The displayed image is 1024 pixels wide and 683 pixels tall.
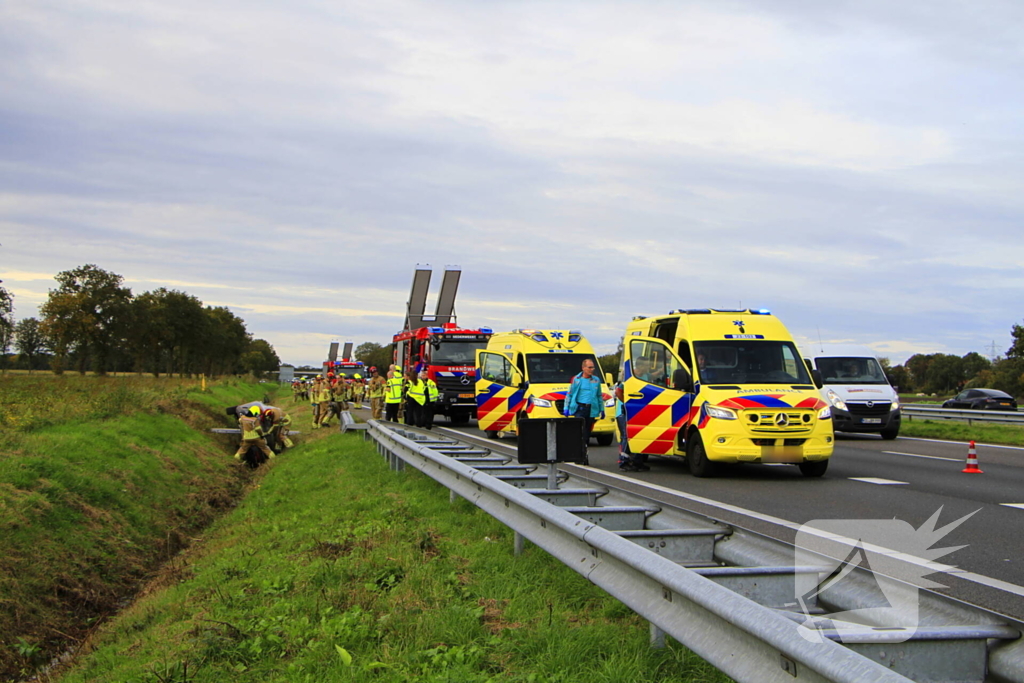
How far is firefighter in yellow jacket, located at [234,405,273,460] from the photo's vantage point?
23.8m

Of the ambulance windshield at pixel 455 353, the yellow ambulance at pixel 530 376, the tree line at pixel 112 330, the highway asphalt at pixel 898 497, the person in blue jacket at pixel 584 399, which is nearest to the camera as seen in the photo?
the highway asphalt at pixel 898 497

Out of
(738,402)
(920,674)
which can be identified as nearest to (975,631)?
(920,674)

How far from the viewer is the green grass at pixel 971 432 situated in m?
22.7

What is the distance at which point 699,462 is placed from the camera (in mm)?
13336

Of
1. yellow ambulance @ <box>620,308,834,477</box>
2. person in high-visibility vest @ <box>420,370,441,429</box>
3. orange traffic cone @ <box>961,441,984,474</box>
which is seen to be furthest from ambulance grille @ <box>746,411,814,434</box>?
person in high-visibility vest @ <box>420,370,441,429</box>

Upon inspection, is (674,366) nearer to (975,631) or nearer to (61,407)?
(975,631)

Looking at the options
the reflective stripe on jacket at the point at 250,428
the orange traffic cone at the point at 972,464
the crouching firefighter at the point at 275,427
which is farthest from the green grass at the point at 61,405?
the orange traffic cone at the point at 972,464

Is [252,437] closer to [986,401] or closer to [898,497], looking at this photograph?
[898,497]

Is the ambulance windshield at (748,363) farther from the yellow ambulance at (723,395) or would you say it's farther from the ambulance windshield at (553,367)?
the ambulance windshield at (553,367)

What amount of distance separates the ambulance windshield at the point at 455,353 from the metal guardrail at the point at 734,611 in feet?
76.2

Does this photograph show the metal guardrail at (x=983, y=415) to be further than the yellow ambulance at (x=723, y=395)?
Yes

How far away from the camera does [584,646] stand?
15.6 ft

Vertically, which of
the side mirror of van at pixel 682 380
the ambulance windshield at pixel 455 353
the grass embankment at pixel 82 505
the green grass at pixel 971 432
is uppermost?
the ambulance windshield at pixel 455 353

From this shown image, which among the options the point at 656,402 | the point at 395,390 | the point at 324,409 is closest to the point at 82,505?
the point at 656,402
